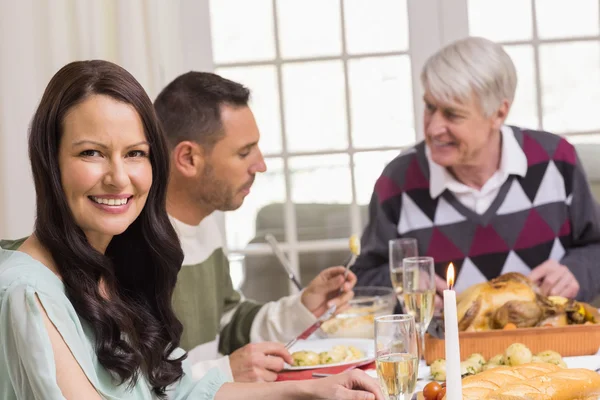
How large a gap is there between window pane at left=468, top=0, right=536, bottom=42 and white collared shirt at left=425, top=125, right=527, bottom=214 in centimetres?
92

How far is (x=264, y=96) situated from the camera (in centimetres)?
351

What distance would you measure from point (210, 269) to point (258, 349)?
22.1 inches

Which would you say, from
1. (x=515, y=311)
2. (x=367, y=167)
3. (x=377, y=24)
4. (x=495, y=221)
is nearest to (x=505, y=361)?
(x=515, y=311)

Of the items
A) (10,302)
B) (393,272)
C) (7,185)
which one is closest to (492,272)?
(393,272)

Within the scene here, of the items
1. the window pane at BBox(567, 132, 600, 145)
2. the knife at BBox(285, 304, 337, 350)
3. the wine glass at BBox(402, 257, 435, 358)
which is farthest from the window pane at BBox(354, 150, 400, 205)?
the wine glass at BBox(402, 257, 435, 358)

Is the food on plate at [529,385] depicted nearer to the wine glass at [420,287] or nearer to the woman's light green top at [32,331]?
the wine glass at [420,287]

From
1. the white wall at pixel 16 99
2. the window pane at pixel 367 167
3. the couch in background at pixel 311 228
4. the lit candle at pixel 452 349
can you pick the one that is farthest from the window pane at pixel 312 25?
the lit candle at pixel 452 349

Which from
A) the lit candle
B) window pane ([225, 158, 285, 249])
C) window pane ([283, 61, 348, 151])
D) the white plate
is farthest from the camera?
window pane ([225, 158, 285, 249])

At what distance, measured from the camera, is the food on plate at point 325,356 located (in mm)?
1773

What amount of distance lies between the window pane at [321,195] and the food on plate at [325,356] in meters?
1.77

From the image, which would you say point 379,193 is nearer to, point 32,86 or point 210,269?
point 210,269

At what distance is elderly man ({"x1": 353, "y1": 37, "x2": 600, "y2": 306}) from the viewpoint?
2.56m

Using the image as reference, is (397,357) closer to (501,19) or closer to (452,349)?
(452,349)

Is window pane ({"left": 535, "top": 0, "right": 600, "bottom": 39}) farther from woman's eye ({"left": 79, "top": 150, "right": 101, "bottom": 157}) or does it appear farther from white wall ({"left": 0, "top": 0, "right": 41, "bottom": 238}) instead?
woman's eye ({"left": 79, "top": 150, "right": 101, "bottom": 157})
